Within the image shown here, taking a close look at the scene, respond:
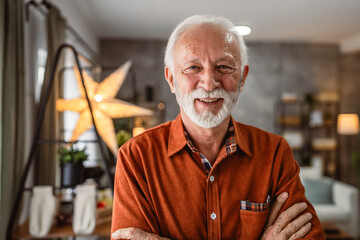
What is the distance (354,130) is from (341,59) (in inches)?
68.4

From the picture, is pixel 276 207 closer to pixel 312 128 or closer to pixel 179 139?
pixel 179 139

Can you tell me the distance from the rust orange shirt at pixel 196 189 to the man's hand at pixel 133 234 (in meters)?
0.02

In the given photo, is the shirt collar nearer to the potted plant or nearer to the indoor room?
the indoor room

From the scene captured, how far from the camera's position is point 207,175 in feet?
3.51

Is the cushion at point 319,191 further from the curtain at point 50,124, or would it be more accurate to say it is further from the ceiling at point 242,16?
the curtain at point 50,124

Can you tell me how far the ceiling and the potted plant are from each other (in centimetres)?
219

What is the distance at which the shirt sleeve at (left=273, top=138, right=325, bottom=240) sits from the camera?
1.02 meters

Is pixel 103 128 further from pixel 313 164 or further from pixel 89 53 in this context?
pixel 313 164

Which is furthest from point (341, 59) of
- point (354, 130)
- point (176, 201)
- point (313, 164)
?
point (176, 201)

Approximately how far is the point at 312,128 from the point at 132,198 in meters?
5.27

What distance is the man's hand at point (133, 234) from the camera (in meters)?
0.95

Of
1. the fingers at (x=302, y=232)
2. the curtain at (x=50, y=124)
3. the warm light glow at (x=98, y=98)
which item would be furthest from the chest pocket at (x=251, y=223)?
the curtain at (x=50, y=124)

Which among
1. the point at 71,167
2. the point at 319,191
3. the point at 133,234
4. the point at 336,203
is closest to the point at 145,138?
the point at 133,234

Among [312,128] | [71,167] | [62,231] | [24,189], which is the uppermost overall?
[312,128]
